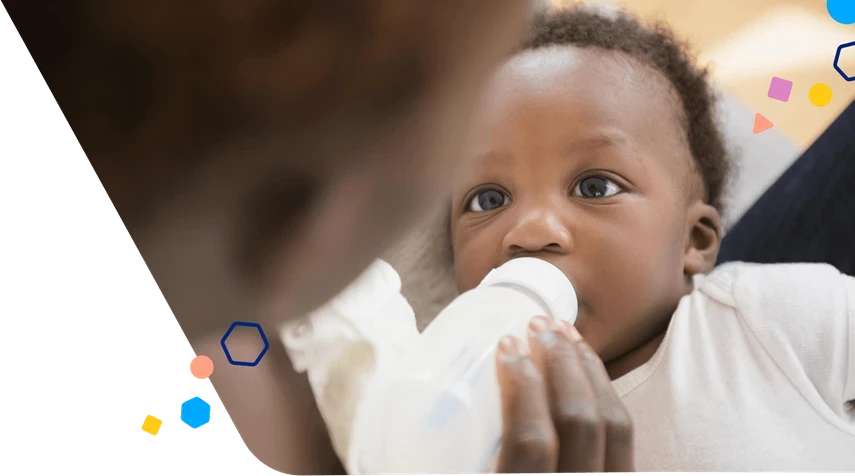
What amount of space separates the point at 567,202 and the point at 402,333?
17 centimetres

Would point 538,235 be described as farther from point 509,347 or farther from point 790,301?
point 790,301

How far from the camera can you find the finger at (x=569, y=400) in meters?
0.52

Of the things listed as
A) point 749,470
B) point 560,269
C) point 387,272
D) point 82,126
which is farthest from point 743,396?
point 82,126

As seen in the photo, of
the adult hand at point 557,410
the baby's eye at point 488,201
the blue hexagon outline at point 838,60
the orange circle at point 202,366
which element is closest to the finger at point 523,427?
the adult hand at point 557,410

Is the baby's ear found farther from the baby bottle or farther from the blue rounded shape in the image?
the blue rounded shape

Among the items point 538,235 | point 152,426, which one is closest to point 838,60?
point 538,235

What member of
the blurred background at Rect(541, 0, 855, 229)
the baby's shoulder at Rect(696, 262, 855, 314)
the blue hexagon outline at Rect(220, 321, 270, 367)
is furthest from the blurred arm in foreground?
the baby's shoulder at Rect(696, 262, 855, 314)

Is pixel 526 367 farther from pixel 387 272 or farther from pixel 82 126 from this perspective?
pixel 82 126

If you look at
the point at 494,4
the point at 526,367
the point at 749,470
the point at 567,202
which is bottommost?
the point at 749,470

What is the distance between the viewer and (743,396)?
1.79 feet

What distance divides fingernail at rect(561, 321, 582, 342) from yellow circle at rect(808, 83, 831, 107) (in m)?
0.28

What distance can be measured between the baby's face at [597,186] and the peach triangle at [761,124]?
0.21ft

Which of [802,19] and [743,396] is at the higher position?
[802,19]

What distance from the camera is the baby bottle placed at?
0.51 m
